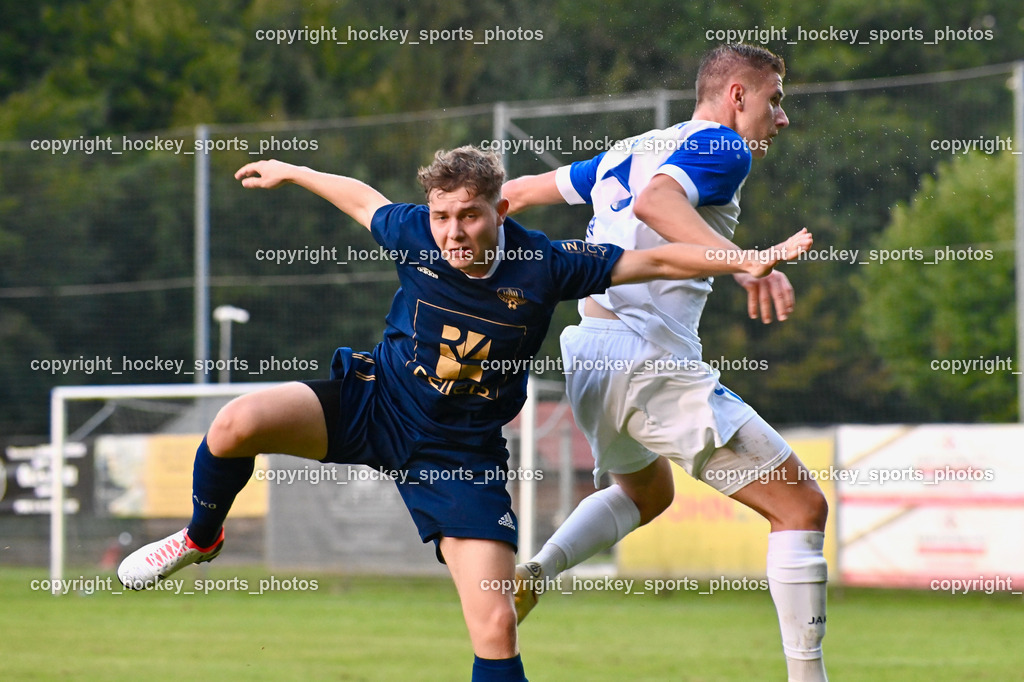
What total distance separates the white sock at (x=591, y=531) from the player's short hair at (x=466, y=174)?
1435mm

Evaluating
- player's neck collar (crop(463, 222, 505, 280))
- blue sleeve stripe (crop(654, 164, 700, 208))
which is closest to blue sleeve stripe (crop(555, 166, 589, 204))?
blue sleeve stripe (crop(654, 164, 700, 208))

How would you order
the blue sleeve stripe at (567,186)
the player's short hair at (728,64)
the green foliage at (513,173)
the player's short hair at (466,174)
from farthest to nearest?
the green foliage at (513,173) < the blue sleeve stripe at (567,186) < the player's short hair at (728,64) < the player's short hair at (466,174)

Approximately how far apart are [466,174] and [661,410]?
1083 mm

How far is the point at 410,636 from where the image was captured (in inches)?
348

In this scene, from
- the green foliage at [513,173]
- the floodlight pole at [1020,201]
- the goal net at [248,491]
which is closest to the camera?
the floodlight pole at [1020,201]

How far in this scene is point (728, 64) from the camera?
4535 millimetres

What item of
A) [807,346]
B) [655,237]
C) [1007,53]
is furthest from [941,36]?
[655,237]

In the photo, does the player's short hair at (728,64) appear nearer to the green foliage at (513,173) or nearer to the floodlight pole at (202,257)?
the green foliage at (513,173)

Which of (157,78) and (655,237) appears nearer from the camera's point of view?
(655,237)

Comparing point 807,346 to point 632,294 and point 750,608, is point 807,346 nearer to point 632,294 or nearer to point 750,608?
point 750,608

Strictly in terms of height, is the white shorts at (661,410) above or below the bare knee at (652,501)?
above

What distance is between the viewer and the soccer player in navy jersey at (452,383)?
405 cm

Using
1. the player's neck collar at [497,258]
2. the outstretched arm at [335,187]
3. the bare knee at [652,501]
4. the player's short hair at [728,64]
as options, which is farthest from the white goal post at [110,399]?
the player's neck collar at [497,258]

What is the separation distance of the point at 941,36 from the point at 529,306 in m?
25.7
